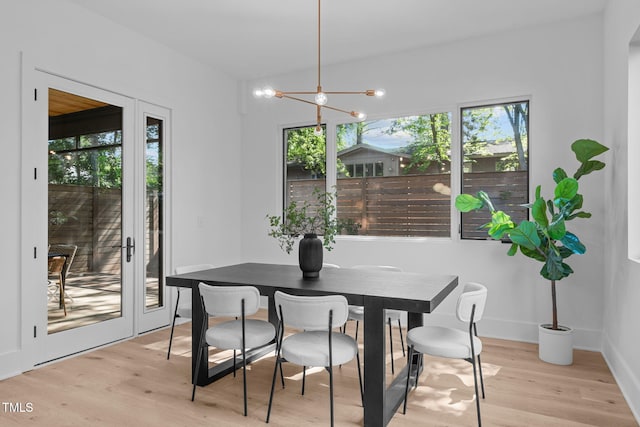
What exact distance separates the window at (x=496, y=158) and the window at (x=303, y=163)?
5.74 feet

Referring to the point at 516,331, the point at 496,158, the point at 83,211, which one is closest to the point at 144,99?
the point at 83,211

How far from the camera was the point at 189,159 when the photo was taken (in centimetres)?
491

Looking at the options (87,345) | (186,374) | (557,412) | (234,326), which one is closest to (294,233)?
(234,326)

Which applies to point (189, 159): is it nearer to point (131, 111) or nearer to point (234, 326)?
point (131, 111)

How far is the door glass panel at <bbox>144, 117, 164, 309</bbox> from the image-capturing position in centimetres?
440

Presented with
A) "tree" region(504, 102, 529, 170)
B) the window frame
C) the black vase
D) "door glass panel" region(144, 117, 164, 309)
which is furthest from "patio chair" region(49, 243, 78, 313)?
"tree" region(504, 102, 529, 170)

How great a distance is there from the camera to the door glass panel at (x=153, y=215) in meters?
4.40

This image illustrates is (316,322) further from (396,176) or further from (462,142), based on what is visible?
(462,142)

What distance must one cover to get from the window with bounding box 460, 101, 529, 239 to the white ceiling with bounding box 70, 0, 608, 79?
2.76 feet

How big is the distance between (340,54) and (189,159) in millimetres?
2155

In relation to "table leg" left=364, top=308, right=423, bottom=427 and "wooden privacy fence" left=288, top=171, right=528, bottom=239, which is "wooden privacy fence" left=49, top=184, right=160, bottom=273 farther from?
"table leg" left=364, top=308, right=423, bottom=427

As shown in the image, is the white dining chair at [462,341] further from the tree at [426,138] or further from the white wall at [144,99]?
the white wall at [144,99]

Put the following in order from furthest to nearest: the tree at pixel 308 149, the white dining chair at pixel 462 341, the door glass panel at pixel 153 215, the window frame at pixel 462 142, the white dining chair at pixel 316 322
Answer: the tree at pixel 308 149, the door glass panel at pixel 153 215, the window frame at pixel 462 142, the white dining chair at pixel 462 341, the white dining chair at pixel 316 322

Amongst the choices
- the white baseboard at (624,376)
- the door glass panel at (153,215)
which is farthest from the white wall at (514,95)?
the door glass panel at (153,215)
